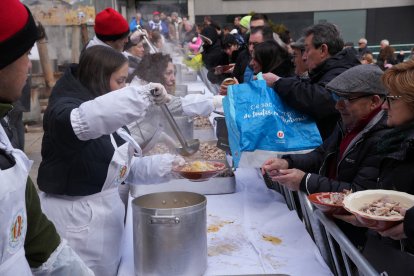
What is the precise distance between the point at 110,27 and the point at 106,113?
281 centimetres

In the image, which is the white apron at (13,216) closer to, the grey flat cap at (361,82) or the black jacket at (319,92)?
the grey flat cap at (361,82)

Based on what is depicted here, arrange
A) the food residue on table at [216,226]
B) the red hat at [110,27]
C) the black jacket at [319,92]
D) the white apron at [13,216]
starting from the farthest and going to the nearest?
the red hat at [110,27] < the black jacket at [319,92] < the food residue on table at [216,226] < the white apron at [13,216]

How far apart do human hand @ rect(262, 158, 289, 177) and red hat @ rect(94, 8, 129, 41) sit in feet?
8.30

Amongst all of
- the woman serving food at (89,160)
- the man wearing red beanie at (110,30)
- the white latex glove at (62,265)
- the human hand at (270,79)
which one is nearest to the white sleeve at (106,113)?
the woman serving food at (89,160)

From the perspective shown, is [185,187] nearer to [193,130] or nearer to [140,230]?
[140,230]

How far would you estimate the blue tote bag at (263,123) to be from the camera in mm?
2578

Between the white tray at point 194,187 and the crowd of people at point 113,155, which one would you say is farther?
the white tray at point 194,187

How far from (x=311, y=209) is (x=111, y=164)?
0.97m

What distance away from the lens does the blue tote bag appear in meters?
2.58

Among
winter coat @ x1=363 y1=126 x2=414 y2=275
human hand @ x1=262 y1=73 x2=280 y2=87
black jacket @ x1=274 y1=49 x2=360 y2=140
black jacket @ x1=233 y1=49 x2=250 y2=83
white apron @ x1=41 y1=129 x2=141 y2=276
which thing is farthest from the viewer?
black jacket @ x1=233 y1=49 x2=250 y2=83

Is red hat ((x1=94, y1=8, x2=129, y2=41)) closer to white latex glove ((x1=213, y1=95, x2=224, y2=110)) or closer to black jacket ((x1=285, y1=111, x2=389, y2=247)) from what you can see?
white latex glove ((x1=213, y1=95, x2=224, y2=110))

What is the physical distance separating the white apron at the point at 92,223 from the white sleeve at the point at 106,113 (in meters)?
0.27

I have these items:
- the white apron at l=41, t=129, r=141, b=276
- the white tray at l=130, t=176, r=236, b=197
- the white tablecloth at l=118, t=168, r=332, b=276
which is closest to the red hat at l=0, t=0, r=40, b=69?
the white apron at l=41, t=129, r=141, b=276

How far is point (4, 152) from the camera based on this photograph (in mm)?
1278
